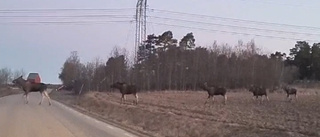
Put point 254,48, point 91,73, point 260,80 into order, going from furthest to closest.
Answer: point 254,48 < point 260,80 < point 91,73

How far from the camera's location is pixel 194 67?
112000 mm

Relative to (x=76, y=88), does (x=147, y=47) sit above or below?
above

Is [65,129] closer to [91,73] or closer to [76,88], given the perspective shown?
[76,88]

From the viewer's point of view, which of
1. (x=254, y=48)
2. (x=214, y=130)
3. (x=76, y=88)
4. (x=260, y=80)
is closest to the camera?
(x=214, y=130)

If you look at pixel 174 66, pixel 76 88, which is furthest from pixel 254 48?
pixel 76 88

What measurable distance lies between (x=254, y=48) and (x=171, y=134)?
11059 centimetres

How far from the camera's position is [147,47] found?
11662cm

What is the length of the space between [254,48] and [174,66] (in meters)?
28.0

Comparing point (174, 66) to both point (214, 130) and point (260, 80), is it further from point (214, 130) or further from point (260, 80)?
point (214, 130)

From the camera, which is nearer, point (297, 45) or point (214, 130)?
point (214, 130)

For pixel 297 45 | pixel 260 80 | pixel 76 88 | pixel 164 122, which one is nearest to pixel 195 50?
pixel 260 80

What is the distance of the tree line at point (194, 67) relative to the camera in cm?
9550

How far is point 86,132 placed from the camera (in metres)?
21.5

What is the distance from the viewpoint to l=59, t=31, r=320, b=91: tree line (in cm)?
9550
